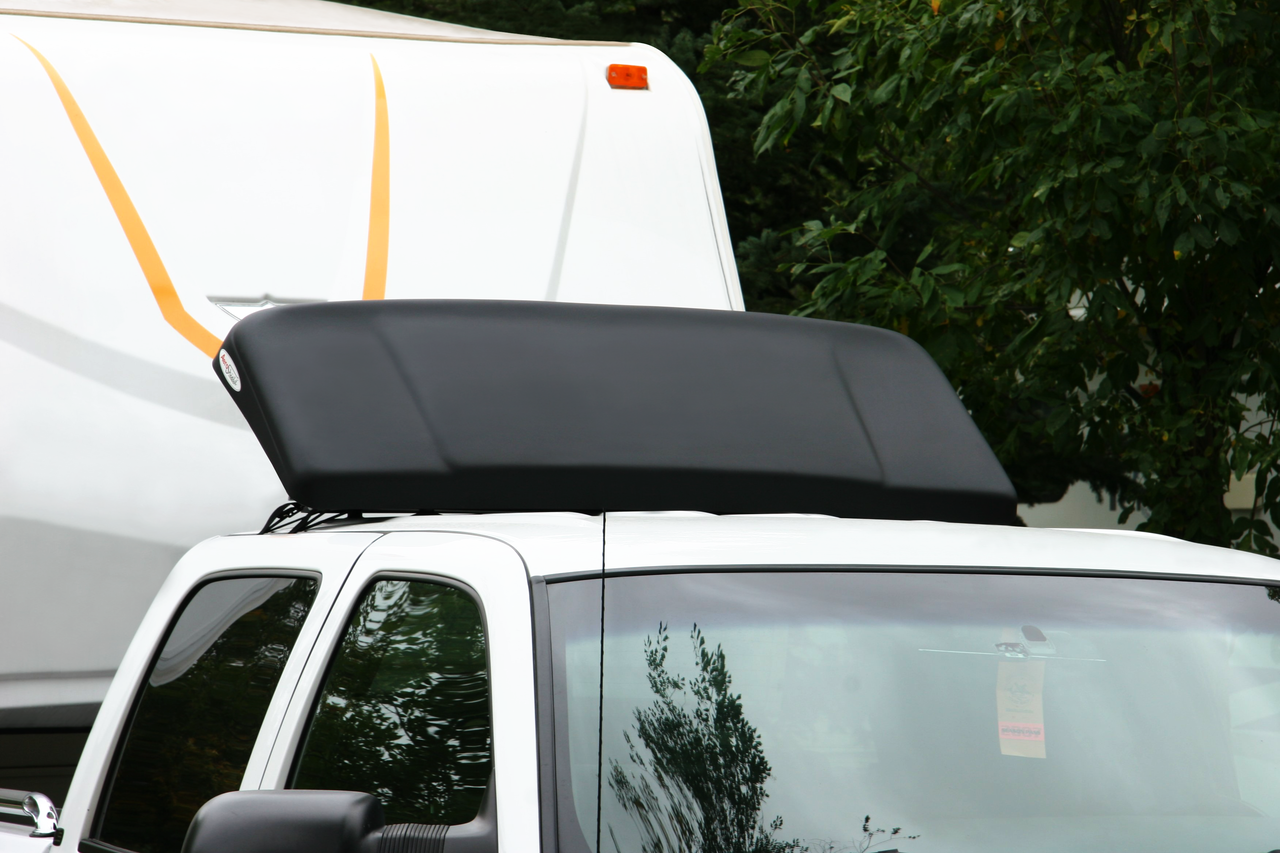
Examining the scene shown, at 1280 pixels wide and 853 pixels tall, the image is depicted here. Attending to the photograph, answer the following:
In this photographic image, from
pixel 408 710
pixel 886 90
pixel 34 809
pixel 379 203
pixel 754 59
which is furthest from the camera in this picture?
pixel 754 59

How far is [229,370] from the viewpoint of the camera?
3.47m

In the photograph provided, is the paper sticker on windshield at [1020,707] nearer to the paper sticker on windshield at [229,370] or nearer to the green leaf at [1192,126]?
the paper sticker on windshield at [229,370]

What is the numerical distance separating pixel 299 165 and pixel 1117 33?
435 cm

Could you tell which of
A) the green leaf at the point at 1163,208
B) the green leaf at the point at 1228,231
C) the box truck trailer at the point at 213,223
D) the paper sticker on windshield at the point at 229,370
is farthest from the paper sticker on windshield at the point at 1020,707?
the green leaf at the point at 1228,231

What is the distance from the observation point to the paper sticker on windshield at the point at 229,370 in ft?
11.3

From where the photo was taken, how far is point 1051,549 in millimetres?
2707

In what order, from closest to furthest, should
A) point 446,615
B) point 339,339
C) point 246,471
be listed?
point 446,615 → point 339,339 → point 246,471

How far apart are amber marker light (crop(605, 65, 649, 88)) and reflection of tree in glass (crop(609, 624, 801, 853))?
356cm

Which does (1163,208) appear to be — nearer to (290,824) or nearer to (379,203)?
(379,203)

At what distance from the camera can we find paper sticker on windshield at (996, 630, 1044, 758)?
236cm

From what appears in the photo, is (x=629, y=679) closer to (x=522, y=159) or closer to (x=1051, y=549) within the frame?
(x=1051, y=549)

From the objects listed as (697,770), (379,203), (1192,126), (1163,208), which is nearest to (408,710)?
(697,770)

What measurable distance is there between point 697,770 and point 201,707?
1.34 m

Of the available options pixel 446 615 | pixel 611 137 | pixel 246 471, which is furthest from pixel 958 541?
pixel 611 137
